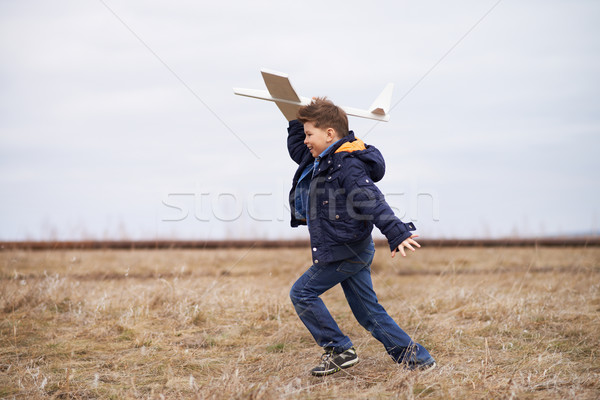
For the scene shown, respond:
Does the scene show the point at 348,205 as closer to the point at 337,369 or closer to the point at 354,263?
the point at 354,263

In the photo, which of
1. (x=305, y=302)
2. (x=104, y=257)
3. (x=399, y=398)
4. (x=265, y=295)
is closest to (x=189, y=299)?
(x=265, y=295)

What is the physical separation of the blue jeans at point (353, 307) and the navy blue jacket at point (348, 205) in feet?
0.35

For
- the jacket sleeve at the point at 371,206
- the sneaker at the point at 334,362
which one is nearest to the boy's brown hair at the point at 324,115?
the jacket sleeve at the point at 371,206

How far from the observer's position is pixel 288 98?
4.08 m

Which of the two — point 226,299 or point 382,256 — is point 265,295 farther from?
point 382,256

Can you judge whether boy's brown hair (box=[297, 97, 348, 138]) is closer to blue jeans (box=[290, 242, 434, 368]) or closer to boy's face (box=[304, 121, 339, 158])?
boy's face (box=[304, 121, 339, 158])

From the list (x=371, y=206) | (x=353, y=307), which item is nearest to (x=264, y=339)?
(x=353, y=307)

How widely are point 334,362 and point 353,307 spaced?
1.29 ft

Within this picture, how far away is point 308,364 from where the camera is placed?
12.9 feet

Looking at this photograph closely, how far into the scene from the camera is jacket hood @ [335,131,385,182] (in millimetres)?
3475

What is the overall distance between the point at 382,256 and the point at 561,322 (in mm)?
4908

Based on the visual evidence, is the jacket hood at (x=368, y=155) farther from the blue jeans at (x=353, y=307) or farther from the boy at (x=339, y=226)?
the blue jeans at (x=353, y=307)

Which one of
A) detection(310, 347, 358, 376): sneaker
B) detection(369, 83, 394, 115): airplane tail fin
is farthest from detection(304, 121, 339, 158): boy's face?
detection(310, 347, 358, 376): sneaker

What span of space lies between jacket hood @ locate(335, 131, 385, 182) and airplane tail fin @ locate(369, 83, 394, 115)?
0.93 metres
